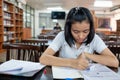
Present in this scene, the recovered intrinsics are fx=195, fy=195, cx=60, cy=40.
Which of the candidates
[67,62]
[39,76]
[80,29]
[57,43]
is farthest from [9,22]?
[39,76]

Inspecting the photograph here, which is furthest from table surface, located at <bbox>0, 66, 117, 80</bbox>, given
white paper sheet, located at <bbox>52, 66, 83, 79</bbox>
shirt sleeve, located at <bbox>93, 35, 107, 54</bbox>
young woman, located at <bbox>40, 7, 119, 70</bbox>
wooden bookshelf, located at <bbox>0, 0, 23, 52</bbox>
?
wooden bookshelf, located at <bbox>0, 0, 23, 52</bbox>

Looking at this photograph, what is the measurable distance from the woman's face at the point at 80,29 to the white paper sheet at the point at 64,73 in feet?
1.06

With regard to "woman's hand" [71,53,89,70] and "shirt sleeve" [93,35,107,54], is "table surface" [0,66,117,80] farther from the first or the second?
"shirt sleeve" [93,35,107,54]

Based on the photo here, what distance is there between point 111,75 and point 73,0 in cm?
947

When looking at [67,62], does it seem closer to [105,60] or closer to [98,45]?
[105,60]

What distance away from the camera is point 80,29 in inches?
57.6

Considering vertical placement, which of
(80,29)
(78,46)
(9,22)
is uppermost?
(9,22)

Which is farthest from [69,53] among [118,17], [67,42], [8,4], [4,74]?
[118,17]

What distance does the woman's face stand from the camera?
1464mm

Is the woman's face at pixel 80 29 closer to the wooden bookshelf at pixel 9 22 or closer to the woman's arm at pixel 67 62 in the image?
the woman's arm at pixel 67 62

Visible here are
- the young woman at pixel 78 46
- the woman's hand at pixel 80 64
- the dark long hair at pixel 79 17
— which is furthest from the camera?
the dark long hair at pixel 79 17

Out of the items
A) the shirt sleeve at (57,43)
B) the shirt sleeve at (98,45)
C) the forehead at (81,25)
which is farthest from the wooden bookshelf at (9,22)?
the forehead at (81,25)

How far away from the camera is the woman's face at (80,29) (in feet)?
4.80

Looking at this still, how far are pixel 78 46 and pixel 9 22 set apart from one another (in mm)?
7270
